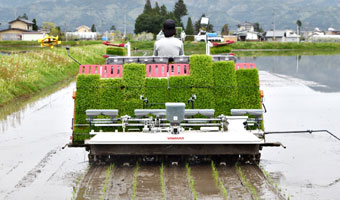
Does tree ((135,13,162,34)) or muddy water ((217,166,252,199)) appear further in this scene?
tree ((135,13,162,34))

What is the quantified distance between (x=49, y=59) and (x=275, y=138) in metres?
26.2

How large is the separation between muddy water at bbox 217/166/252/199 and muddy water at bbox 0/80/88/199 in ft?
8.50

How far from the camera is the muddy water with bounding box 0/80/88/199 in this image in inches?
390

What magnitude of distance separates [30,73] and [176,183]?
865 inches

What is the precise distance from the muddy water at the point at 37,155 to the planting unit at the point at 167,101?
0.68 metres

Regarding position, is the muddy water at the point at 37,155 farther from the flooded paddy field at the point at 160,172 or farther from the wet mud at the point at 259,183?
the wet mud at the point at 259,183

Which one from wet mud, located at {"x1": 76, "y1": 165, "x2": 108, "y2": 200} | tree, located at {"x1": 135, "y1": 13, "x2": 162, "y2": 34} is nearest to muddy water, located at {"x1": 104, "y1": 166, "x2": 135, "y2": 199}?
wet mud, located at {"x1": 76, "y1": 165, "x2": 108, "y2": 200}

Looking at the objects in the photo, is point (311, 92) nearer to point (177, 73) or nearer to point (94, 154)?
point (177, 73)

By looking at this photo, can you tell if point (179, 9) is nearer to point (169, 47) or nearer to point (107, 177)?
point (169, 47)

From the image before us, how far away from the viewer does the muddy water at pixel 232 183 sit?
30.0 feet

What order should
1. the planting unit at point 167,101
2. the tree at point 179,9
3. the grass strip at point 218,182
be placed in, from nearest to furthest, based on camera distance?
the grass strip at point 218,182
the planting unit at point 167,101
the tree at point 179,9

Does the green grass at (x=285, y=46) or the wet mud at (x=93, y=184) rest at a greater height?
the green grass at (x=285, y=46)

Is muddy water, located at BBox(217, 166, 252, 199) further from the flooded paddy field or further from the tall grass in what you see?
the tall grass

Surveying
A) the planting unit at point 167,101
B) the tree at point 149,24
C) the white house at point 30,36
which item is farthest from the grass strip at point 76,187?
the white house at point 30,36
